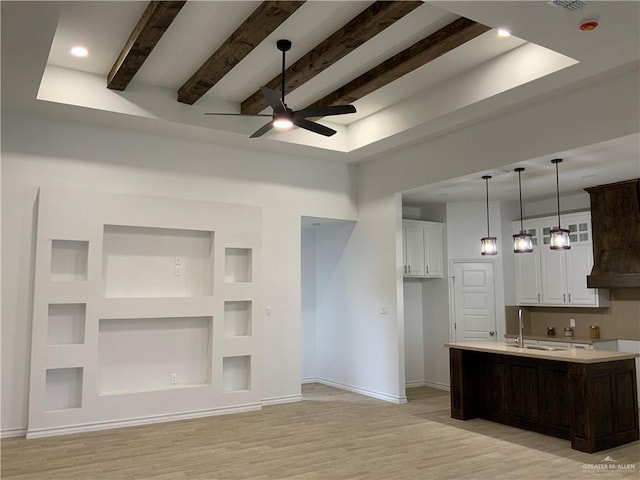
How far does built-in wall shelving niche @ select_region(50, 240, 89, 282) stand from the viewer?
5754 mm

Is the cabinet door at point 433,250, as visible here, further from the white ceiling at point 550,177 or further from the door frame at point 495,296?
the white ceiling at point 550,177

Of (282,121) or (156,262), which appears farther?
(156,262)

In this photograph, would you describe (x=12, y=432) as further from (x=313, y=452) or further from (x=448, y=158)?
(x=448, y=158)

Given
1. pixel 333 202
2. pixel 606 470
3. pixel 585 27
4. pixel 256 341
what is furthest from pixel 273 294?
pixel 585 27

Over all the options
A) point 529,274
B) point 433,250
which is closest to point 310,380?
point 433,250

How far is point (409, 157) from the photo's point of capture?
7070mm

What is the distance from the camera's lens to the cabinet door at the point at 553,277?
301 inches

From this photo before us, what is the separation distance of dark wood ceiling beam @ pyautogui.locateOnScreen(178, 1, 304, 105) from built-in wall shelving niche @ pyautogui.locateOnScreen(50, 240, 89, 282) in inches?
81.1

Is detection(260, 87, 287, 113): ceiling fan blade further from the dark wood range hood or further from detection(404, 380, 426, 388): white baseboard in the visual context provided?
detection(404, 380, 426, 388): white baseboard

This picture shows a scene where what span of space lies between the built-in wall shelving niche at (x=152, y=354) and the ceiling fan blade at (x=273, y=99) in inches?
120

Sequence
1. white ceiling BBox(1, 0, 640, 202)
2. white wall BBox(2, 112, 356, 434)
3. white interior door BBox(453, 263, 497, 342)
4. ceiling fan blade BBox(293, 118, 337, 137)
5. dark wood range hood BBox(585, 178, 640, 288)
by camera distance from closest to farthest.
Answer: white ceiling BBox(1, 0, 640, 202), ceiling fan blade BBox(293, 118, 337, 137), white wall BBox(2, 112, 356, 434), dark wood range hood BBox(585, 178, 640, 288), white interior door BBox(453, 263, 497, 342)

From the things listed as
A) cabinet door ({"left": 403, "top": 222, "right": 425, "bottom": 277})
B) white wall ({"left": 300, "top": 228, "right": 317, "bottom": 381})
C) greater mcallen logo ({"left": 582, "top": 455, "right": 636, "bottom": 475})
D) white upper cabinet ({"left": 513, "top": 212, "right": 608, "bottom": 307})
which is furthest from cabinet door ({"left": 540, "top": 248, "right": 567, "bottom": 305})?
white wall ({"left": 300, "top": 228, "right": 317, "bottom": 381})

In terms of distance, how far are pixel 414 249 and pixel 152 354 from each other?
4.18 metres

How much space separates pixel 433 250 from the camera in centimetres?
831
